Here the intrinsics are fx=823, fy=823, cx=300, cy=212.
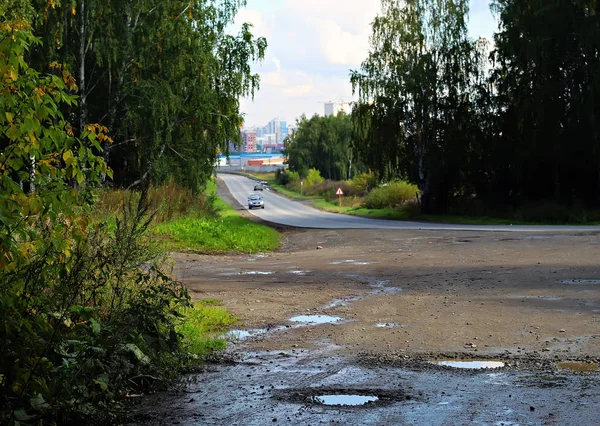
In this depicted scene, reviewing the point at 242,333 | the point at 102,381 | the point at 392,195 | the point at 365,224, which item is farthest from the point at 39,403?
the point at 392,195

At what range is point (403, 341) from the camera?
11.0 metres

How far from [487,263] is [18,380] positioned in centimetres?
1647

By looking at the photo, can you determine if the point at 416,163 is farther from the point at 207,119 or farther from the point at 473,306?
the point at 473,306

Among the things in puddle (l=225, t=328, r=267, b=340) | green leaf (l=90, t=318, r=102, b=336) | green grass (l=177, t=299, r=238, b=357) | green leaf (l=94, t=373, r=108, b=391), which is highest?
green leaf (l=90, t=318, r=102, b=336)

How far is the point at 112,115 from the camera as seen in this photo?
33.0 meters

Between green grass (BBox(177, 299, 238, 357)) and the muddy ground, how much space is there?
10.3 inches

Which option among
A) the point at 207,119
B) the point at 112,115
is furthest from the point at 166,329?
the point at 207,119

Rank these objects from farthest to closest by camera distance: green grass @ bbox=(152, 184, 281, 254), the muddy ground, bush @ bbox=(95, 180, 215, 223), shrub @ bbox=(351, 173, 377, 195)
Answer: shrub @ bbox=(351, 173, 377, 195), bush @ bbox=(95, 180, 215, 223), green grass @ bbox=(152, 184, 281, 254), the muddy ground

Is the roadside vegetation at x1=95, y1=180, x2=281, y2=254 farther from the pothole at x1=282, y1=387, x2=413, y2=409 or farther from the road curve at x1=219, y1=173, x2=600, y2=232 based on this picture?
the pothole at x1=282, y1=387, x2=413, y2=409

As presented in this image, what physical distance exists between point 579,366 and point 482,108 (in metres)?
41.9

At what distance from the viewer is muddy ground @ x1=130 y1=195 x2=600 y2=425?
24.1 feet

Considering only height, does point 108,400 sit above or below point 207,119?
below

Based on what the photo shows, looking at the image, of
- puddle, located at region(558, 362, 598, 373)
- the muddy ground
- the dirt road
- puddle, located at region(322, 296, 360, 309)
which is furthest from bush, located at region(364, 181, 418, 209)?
puddle, located at region(558, 362, 598, 373)

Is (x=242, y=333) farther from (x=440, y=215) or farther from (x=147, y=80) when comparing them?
(x=440, y=215)
